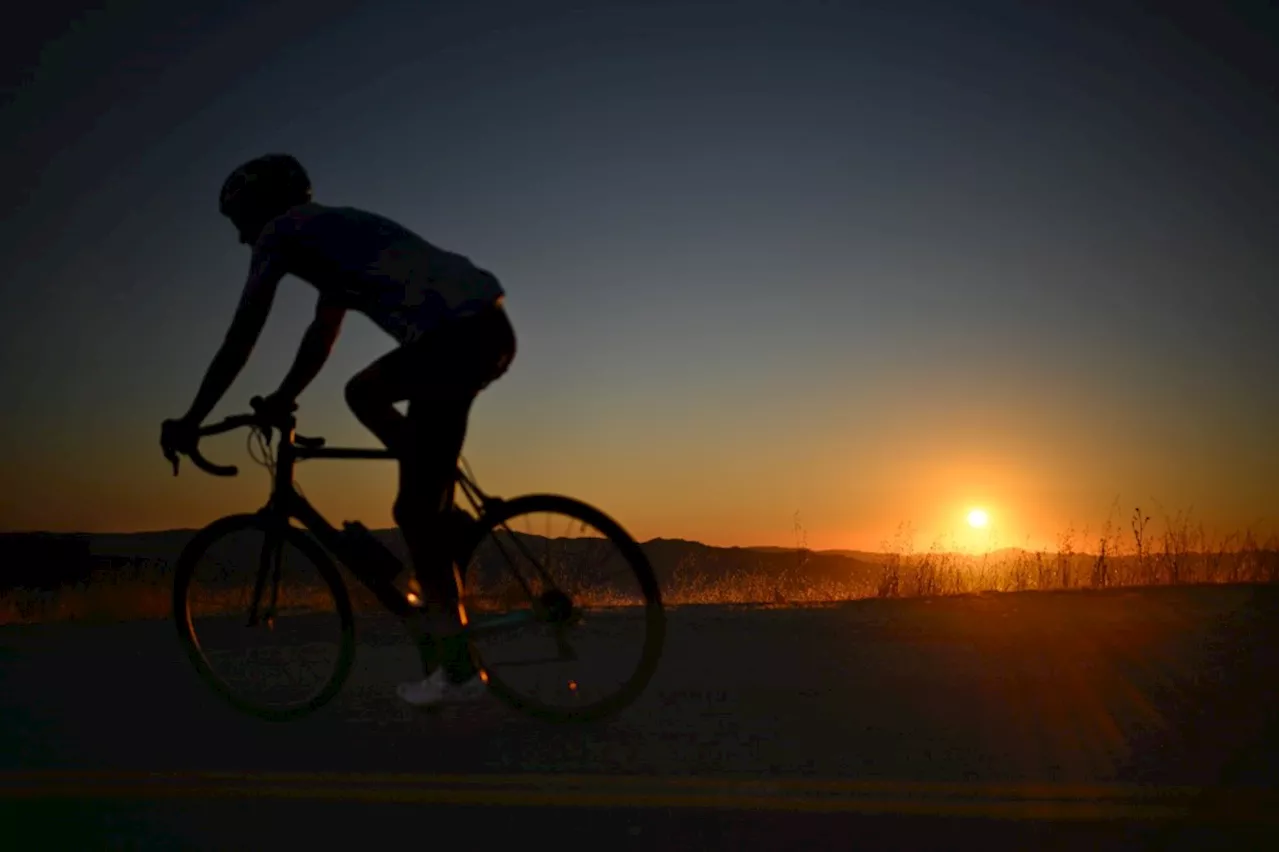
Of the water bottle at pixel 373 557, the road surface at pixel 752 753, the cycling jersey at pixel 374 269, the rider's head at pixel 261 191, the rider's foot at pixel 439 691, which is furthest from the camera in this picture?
the rider's head at pixel 261 191

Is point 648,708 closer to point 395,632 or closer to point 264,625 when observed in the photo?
point 264,625

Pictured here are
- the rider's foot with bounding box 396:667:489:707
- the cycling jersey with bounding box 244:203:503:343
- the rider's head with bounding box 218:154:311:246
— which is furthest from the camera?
the rider's head with bounding box 218:154:311:246

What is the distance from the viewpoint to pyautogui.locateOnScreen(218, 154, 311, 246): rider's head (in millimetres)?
4523

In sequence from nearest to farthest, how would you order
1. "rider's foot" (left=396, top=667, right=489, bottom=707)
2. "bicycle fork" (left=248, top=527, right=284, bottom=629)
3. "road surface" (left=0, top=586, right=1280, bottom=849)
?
"road surface" (left=0, top=586, right=1280, bottom=849) → "rider's foot" (left=396, top=667, right=489, bottom=707) → "bicycle fork" (left=248, top=527, right=284, bottom=629)

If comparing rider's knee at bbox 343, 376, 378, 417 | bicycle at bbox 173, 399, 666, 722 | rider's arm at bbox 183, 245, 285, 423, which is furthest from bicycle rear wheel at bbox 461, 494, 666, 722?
rider's arm at bbox 183, 245, 285, 423

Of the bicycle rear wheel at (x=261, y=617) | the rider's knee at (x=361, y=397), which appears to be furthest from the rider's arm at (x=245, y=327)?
the bicycle rear wheel at (x=261, y=617)

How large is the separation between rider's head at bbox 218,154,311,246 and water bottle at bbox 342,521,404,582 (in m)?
1.47

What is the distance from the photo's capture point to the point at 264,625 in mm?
5051

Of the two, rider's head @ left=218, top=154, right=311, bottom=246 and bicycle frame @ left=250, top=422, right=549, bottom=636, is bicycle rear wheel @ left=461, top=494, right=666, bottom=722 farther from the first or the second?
rider's head @ left=218, top=154, right=311, bottom=246

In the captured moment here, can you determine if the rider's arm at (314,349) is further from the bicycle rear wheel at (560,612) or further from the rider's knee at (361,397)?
the bicycle rear wheel at (560,612)

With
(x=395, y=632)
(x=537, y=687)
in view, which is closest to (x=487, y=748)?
(x=537, y=687)

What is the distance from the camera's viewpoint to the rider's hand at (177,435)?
14.9 feet

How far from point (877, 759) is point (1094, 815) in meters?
0.79

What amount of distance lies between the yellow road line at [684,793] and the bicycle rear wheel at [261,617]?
1173 millimetres
